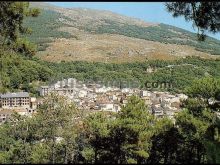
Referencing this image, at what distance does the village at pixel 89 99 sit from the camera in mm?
76062

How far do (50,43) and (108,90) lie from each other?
6655 cm

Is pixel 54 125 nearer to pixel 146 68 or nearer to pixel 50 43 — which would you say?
pixel 146 68

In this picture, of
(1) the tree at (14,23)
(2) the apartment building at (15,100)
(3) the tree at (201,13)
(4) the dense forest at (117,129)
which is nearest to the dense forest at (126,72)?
(2) the apartment building at (15,100)

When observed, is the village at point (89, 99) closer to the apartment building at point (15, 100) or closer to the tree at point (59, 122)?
the apartment building at point (15, 100)

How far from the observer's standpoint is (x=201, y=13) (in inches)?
462

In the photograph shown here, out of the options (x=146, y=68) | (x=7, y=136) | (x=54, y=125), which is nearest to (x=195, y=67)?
(x=146, y=68)

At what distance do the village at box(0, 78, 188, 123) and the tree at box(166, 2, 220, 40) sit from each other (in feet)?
185

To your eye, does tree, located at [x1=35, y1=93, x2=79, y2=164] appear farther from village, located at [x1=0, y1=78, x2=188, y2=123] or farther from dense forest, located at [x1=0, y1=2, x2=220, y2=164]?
village, located at [x1=0, y1=78, x2=188, y2=123]

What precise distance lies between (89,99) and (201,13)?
7928 centimetres

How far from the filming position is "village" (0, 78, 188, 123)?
7606cm

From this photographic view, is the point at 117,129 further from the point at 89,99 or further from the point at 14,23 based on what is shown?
the point at 89,99

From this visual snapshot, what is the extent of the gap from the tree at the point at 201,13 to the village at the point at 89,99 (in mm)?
56387

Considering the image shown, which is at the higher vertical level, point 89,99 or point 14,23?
point 14,23

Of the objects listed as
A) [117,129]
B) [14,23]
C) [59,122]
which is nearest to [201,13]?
[14,23]
